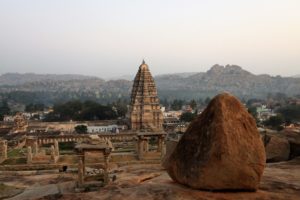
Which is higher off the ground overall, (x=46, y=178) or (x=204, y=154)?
(x=204, y=154)

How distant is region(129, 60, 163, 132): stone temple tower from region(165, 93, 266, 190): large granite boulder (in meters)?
44.8

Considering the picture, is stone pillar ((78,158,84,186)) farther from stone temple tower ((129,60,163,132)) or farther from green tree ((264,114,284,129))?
green tree ((264,114,284,129))

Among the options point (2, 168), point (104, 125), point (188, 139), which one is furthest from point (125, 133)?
point (188, 139)

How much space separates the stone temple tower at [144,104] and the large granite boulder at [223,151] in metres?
44.8

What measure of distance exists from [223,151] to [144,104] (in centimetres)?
4579

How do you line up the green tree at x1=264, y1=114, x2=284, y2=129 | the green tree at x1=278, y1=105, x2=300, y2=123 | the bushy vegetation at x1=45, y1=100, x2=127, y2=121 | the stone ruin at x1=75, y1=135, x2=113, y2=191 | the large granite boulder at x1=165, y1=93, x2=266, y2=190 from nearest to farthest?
the large granite boulder at x1=165, y1=93, x2=266, y2=190, the stone ruin at x1=75, y1=135, x2=113, y2=191, the green tree at x1=264, y1=114, x2=284, y2=129, the bushy vegetation at x1=45, y1=100, x2=127, y2=121, the green tree at x1=278, y1=105, x2=300, y2=123

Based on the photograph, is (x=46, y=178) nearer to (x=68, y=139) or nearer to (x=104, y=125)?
(x=68, y=139)

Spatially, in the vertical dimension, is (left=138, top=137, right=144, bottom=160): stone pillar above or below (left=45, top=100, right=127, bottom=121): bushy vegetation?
below

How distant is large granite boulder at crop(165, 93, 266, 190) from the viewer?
Result: 31.0 feet

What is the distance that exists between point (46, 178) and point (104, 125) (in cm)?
4393

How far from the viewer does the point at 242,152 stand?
9555mm

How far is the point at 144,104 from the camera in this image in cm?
5516

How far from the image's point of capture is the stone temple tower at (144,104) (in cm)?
5525

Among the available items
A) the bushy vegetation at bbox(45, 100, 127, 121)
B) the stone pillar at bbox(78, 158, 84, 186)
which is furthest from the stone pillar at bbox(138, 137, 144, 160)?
the bushy vegetation at bbox(45, 100, 127, 121)
